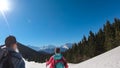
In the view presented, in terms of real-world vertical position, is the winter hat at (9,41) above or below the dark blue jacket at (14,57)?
above

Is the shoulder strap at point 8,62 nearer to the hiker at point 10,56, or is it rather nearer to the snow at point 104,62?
the hiker at point 10,56

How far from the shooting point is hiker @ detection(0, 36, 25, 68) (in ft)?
13.6

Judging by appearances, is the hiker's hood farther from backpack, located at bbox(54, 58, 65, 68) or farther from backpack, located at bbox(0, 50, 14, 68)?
backpack, located at bbox(0, 50, 14, 68)

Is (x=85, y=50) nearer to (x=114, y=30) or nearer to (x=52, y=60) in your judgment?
(x=114, y=30)

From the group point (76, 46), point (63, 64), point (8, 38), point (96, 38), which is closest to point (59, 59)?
point (63, 64)

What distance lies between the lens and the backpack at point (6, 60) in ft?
13.5

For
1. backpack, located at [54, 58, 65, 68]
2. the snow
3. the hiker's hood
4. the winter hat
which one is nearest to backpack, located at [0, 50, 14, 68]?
the winter hat

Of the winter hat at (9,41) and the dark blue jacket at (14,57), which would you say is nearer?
the dark blue jacket at (14,57)

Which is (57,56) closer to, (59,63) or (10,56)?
(59,63)

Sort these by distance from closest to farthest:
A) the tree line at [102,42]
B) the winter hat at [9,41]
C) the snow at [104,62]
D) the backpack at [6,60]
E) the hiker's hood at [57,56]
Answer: the backpack at [6,60], the winter hat at [9,41], the hiker's hood at [57,56], the snow at [104,62], the tree line at [102,42]

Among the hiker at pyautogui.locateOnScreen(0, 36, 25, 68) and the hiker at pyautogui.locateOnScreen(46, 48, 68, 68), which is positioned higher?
the hiker at pyautogui.locateOnScreen(46, 48, 68, 68)

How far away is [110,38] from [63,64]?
80.2 meters

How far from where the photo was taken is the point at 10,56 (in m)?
4.25

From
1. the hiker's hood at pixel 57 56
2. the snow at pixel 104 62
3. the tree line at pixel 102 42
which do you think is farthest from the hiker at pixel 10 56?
the tree line at pixel 102 42
